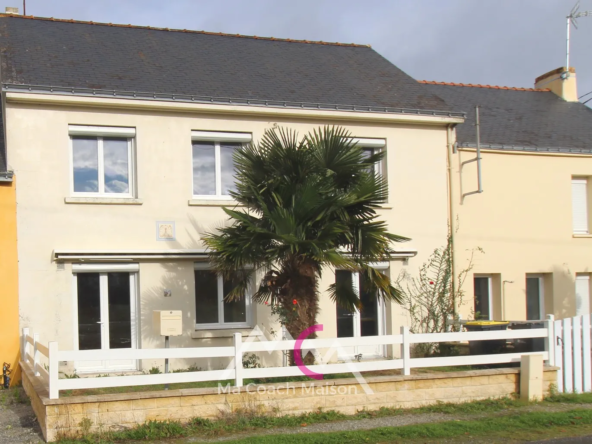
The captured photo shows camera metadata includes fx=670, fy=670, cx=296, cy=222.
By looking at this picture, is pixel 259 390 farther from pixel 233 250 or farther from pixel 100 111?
pixel 100 111

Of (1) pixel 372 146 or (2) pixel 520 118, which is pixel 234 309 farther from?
(2) pixel 520 118

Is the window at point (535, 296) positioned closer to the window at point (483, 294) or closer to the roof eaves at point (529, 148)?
the window at point (483, 294)

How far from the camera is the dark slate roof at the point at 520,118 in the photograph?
55.0ft

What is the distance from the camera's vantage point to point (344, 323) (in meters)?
14.6

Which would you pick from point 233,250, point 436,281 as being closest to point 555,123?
point 436,281

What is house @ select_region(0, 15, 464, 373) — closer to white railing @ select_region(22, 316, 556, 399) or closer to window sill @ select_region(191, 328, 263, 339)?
window sill @ select_region(191, 328, 263, 339)

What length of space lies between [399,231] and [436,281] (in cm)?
142

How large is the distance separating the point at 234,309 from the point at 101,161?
4.02 m

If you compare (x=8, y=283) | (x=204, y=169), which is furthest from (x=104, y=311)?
(x=204, y=169)

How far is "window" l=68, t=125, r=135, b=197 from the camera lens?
42.6ft

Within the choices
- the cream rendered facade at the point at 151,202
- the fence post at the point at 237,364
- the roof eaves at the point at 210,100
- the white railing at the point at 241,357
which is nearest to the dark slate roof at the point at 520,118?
the roof eaves at the point at 210,100

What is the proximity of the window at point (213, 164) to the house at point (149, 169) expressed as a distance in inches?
1.2

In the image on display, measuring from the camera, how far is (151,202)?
13305 millimetres

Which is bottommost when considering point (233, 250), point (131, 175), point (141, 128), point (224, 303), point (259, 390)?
point (259, 390)
